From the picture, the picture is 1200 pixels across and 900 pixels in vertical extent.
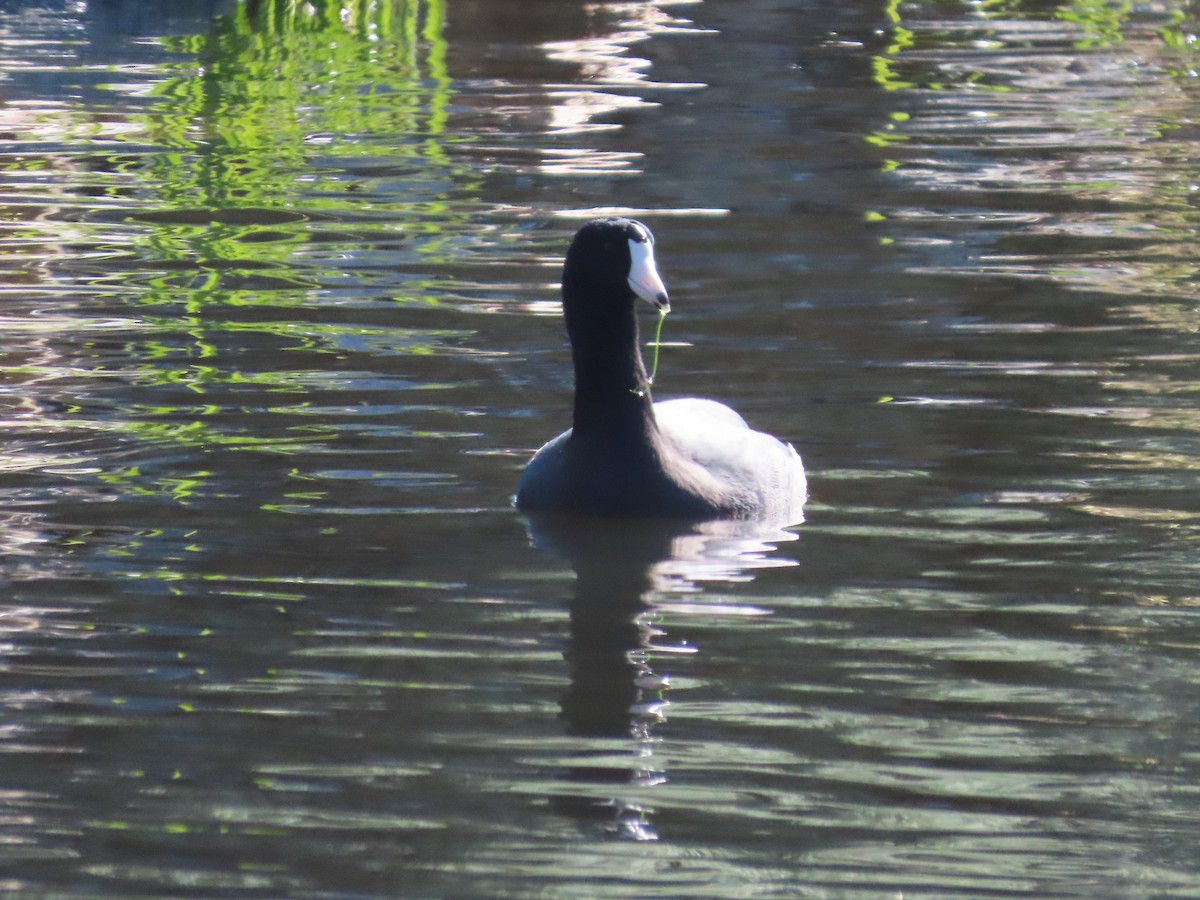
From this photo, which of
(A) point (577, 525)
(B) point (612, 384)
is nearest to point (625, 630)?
(A) point (577, 525)

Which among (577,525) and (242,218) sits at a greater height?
(242,218)

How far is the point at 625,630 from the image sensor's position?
6.06 m

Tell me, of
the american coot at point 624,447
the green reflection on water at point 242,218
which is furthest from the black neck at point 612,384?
the green reflection on water at point 242,218

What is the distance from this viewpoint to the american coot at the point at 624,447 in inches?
273

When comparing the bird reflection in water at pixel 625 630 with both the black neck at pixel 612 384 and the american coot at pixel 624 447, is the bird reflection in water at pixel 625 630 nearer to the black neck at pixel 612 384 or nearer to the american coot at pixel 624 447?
the american coot at pixel 624 447

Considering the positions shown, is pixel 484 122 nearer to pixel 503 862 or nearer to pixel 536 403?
pixel 536 403

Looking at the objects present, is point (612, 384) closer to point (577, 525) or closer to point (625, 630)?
point (577, 525)

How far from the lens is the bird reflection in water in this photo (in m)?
4.84

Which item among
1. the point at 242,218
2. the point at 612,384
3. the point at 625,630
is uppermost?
the point at 612,384

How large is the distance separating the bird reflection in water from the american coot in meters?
0.08

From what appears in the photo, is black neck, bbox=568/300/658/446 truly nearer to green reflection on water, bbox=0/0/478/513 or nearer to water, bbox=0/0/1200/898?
water, bbox=0/0/1200/898

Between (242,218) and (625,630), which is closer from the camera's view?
(625,630)

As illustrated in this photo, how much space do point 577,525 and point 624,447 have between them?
297mm

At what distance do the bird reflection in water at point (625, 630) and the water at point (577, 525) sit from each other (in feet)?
0.07
